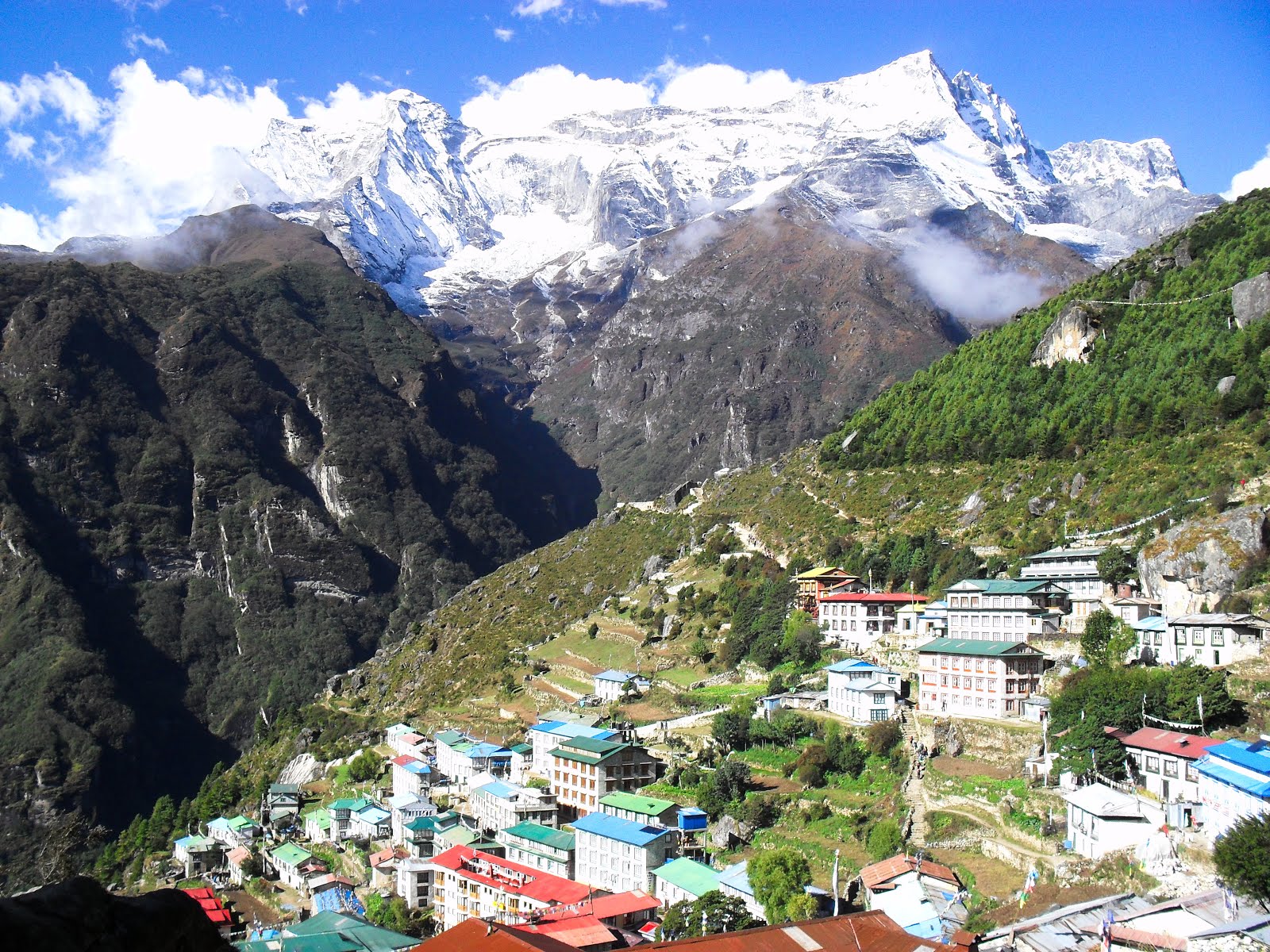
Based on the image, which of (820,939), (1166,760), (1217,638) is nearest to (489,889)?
(820,939)

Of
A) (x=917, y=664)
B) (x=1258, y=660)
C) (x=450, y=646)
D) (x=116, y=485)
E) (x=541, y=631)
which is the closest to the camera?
(x=1258, y=660)

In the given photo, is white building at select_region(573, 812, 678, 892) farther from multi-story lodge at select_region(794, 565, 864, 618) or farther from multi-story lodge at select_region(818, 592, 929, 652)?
multi-story lodge at select_region(794, 565, 864, 618)

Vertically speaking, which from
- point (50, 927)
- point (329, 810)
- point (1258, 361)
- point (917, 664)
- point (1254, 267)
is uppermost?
point (1254, 267)

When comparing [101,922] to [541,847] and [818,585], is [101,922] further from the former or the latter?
[818,585]

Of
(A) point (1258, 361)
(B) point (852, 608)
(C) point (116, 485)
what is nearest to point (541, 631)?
(B) point (852, 608)

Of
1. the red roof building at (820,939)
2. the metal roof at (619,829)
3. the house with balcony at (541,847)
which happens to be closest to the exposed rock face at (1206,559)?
the metal roof at (619,829)

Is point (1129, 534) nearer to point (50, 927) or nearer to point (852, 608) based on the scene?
point (852, 608)

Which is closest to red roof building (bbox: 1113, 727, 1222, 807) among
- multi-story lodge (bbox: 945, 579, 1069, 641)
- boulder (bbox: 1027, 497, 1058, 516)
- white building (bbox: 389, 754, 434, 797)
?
multi-story lodge (bbox: 945, 579, 1069, 641)
